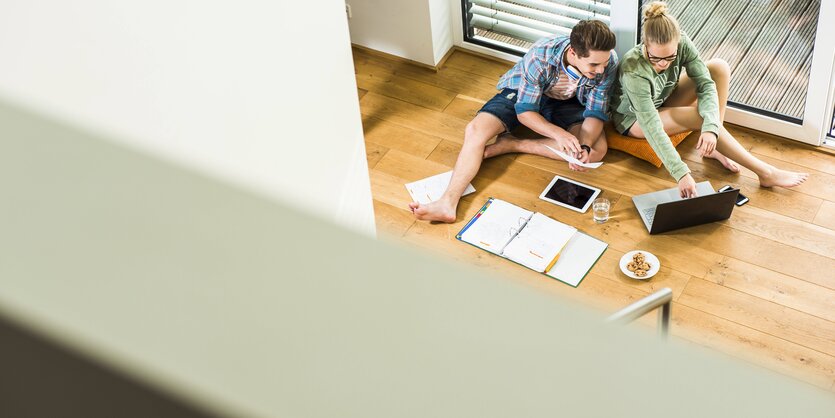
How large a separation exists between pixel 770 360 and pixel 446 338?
3.07 meters

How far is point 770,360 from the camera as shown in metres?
3.02

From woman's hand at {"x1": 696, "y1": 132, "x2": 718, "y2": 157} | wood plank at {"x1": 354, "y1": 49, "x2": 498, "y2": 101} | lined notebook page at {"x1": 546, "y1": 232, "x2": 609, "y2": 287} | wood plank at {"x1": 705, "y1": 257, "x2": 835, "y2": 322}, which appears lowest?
wood plank at {"x1": 705, "y1": 257, "x2": 835, "y2": 322}

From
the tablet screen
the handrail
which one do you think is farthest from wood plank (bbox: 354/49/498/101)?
the handrail

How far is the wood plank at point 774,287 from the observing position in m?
3.15

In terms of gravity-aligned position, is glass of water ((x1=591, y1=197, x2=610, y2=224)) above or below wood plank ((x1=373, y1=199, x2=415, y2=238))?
above

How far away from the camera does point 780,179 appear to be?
11.8 ft

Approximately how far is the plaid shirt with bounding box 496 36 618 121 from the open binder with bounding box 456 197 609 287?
48 centimetres

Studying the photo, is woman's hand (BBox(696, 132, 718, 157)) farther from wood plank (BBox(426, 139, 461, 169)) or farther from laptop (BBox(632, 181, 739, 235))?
wood plank (BBox(426, 139, 461, 169))

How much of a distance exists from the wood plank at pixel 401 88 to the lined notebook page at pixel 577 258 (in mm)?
1113

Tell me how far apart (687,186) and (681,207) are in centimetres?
12

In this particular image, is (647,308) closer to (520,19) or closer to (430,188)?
(430,188)

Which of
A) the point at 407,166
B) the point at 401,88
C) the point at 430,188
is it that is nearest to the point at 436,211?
the point at 430,188

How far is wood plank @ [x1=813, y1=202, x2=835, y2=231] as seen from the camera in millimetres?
3436

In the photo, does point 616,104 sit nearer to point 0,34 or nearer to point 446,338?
point 0,34
